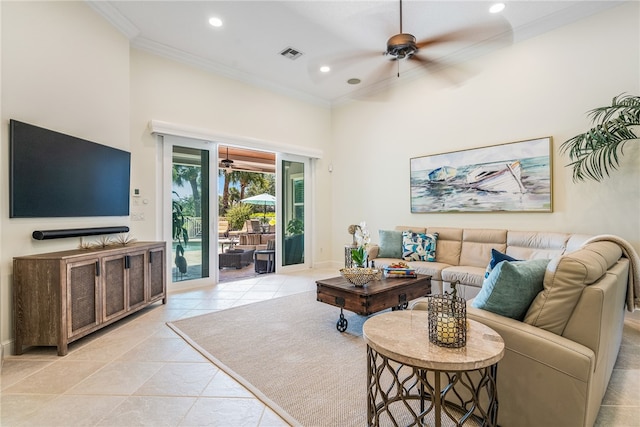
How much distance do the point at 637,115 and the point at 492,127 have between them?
156cm

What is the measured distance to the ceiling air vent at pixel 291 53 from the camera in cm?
448

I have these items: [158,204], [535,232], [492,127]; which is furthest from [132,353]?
[492,127]

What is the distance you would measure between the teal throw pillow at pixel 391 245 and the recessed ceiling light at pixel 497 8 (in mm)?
3039

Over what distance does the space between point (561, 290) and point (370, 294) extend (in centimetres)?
145

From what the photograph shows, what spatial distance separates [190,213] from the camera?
187 inches

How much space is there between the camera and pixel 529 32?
13.0 ft

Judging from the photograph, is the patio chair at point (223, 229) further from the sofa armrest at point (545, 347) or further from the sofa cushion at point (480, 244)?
the sofa armrest at point (545, 347)

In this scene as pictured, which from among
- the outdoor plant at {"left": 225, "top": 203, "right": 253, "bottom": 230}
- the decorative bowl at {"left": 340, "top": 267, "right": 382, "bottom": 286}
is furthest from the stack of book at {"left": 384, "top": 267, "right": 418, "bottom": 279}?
the outdoor plant at {"left": 225, "top": 203, "right": 253, "bottom": 230}

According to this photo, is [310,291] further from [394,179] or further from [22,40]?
[22,40]

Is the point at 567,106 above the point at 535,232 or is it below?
above

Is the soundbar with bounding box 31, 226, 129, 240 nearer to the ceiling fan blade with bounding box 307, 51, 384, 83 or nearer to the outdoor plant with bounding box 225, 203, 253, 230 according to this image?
the ceiling fan blade with bounding box 307, 51, 384, 83

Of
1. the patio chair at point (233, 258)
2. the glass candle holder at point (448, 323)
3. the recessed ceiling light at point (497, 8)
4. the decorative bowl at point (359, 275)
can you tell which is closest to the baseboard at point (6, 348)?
the decorative bowl at point (359, 275)

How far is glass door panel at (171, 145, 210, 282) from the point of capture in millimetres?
4598

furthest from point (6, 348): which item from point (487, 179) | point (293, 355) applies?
point (487, 179)
